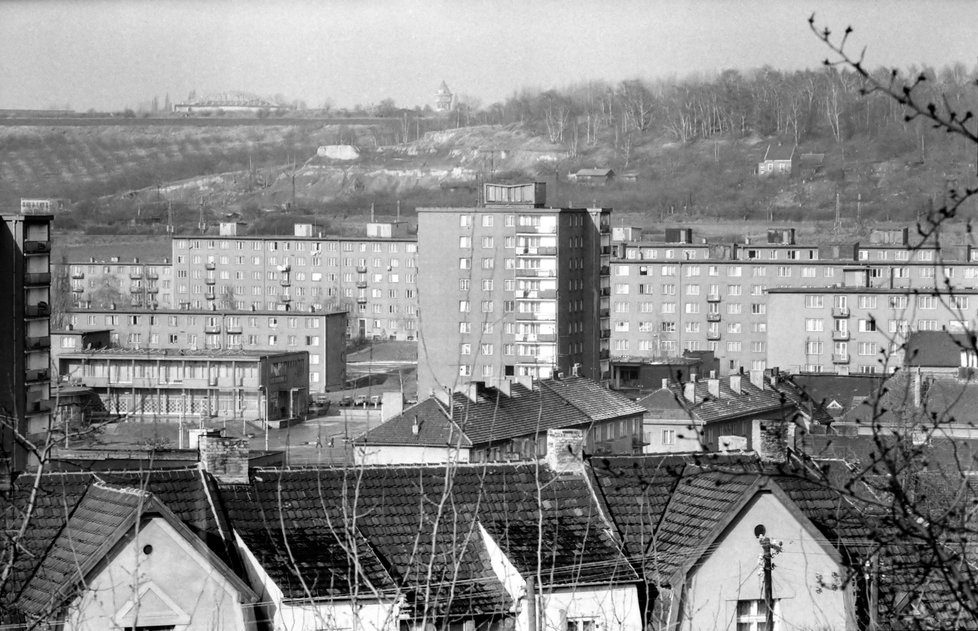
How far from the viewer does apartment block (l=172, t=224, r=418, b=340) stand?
47.9m

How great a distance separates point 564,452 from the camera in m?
6.51

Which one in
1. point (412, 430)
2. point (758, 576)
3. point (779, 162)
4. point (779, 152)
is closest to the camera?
point (758, 576)

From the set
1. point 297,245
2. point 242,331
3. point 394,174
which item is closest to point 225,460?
point 242,331

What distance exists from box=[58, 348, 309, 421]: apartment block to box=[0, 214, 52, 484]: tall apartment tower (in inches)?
296

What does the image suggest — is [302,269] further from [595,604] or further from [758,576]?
[758,576]

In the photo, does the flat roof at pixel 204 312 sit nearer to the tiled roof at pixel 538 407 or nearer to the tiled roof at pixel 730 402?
the tiled roof at pixel 730 402

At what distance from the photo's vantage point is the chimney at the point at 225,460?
6.21 meters

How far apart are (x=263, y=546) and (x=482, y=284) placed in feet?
82.4

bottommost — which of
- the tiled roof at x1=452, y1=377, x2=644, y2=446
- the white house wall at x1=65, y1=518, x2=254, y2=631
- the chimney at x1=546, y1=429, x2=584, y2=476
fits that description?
the tiled roof at x1=452, y1=377, x2=644, y2=446

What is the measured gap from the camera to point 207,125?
105250 mm

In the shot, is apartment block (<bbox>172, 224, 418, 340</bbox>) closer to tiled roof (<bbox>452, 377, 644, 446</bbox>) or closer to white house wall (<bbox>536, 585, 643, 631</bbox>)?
tiled roof (<bbox>452, 377, 644, 446</bbox>)

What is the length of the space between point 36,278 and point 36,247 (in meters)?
0.48

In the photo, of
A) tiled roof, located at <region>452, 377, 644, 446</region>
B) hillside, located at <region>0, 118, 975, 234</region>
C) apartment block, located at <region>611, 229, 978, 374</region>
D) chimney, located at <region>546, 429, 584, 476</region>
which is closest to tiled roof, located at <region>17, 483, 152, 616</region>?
chimney, located at <region>546, 429, 584, 476</region>

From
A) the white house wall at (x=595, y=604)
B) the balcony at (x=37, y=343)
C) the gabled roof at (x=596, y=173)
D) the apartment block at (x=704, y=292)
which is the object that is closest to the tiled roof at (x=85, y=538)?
the white house wall at (x=595, y=604)
